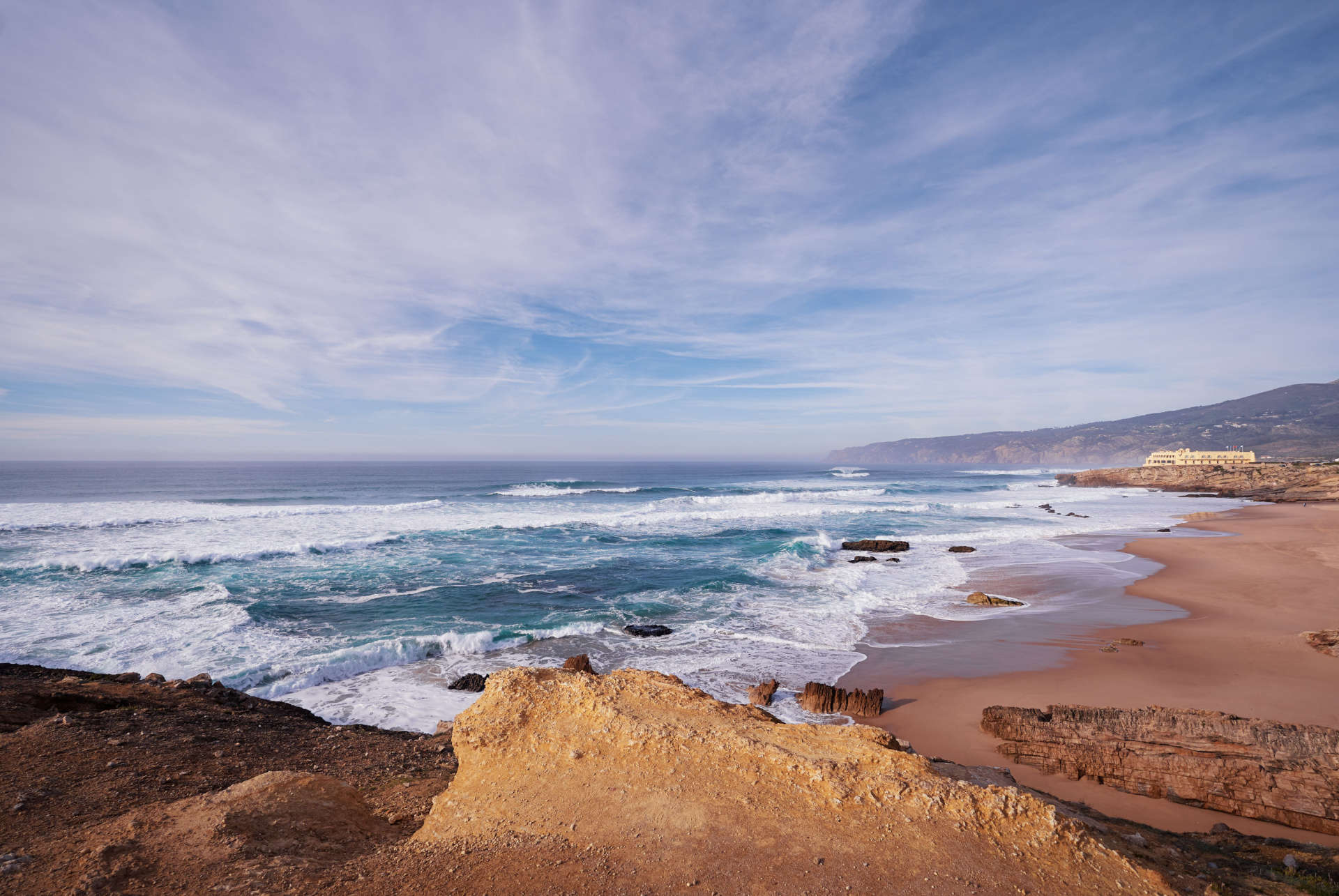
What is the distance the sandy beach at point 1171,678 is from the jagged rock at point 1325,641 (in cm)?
17

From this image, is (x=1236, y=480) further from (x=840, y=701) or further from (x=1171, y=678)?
(x=840, y=701)

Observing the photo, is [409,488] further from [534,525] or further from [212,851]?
[212,851]

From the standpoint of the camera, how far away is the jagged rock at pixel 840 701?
9.56 m

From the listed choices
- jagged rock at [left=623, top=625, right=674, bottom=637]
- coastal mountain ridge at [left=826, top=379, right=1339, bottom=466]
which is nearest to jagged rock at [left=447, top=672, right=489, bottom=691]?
jagged rock at [left=623, top=625, right=674, bottom=637]

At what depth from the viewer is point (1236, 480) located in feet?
195

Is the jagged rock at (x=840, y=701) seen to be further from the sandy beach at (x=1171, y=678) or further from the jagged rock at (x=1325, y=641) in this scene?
the jagged rock at (x=1325, y=641)

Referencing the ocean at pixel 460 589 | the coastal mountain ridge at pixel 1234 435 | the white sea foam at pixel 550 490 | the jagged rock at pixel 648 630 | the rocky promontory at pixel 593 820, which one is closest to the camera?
the rocky promontory at pixel 593 820

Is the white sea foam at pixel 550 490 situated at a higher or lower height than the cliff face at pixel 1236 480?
higher

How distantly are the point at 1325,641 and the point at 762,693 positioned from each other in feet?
39.2

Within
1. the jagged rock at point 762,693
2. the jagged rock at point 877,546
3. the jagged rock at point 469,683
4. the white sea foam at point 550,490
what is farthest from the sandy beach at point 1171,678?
the white sea foam at point 550,490

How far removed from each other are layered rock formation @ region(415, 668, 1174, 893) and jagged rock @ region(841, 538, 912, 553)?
73.3 ft

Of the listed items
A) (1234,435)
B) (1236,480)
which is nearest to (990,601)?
(1236,480)

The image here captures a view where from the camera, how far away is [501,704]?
512 cm

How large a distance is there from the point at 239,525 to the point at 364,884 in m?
35.6
